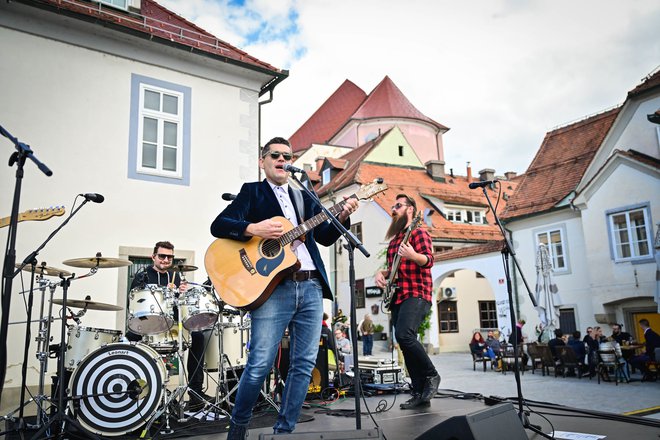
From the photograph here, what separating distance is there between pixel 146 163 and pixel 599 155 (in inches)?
597

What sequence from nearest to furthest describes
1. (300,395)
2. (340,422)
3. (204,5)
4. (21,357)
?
(300,395)
(340,422)
(21,357)
(204,5)

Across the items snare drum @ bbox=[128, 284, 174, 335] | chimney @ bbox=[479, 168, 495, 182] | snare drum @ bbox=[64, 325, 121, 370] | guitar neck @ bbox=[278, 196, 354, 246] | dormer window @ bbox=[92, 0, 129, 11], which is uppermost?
chimney @ bbox=[479, 168, 495, 182]

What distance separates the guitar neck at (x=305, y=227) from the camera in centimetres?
351

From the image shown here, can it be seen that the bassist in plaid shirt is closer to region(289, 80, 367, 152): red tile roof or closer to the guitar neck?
the guitar neck

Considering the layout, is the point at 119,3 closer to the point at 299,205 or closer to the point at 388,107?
the point at 299,205

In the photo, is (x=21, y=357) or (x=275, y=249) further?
(x=21, y=357)

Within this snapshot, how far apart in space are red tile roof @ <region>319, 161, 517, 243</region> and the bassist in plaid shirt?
63.0 feet

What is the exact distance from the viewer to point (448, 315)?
2503 cm

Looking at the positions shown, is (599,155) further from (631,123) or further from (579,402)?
(579,402)

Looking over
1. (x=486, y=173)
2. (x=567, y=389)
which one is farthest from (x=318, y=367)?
(x=486, y=173)

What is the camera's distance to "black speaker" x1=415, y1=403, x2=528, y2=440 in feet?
9.05

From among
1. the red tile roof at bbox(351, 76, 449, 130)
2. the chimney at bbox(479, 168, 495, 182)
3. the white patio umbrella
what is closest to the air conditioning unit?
the white patio umbrella

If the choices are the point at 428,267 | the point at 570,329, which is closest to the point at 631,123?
the point at 570,329

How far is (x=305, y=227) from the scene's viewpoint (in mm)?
3539
